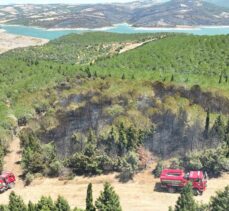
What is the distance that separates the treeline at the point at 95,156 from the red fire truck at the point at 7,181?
53.2 inches

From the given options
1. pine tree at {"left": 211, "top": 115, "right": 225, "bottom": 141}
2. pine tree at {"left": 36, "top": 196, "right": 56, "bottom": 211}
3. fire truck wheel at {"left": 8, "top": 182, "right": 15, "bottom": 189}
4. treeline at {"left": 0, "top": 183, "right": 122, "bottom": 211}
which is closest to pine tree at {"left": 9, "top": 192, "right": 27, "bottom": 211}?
treeline at {"left": 0, "top": 183, "right": 122, "bottom": 211}

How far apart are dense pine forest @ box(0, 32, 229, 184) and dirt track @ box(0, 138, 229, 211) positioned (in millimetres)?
1014

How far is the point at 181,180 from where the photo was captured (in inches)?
1443

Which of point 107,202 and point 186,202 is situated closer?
point 186,202

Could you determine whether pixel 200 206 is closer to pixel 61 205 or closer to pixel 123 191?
pixel 123 191

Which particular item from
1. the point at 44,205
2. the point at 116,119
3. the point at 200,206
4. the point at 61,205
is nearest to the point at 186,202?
the point at 200,206

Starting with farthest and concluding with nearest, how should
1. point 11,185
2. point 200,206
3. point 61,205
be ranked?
point 11,185, point 61,205, point 200,206

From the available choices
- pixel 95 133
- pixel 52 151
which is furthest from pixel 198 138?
pixel 52 151

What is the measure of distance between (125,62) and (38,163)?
41.7 m

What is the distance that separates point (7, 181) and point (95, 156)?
848 centimetres

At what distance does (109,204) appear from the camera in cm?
3131

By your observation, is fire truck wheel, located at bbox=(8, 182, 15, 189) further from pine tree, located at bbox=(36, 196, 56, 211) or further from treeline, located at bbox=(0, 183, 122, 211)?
pine tree, located at bbox=(36, 196, 56, 211)

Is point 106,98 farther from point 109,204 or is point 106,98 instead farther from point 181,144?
point 109,204

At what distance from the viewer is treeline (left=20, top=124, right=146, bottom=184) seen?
40.6 m
